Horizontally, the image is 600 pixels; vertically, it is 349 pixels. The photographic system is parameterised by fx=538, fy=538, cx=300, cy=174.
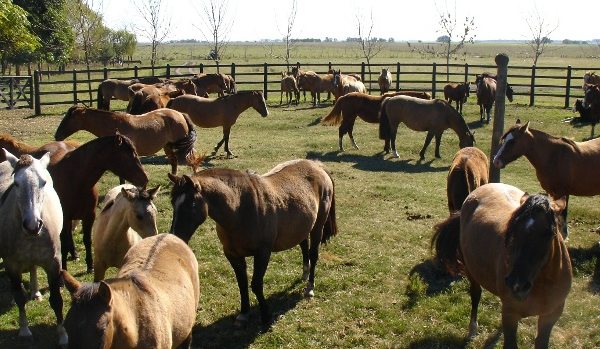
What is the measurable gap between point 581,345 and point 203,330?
3552 millimetres

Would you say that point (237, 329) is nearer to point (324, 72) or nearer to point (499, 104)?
point (499, 104)

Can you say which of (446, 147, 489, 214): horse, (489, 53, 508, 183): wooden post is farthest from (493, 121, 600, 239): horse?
(446, 147, 489, 214): horse

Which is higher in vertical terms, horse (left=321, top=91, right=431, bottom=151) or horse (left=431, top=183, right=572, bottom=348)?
horse (left=321, top=91, right=431, bottom=151)

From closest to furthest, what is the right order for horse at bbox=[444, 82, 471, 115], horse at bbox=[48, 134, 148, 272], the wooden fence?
horse at bbox=[48, 134, 148, 272] < horse at bbox=[444, 82, 471, 115] < the wooden fence

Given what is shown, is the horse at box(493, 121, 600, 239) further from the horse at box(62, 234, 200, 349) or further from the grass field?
the horse at box(62, 234, 200, 349)

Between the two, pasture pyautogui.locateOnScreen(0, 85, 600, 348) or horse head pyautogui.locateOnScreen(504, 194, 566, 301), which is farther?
pasture pyautogui.locateOnScreen(0, 85, 600, 348)

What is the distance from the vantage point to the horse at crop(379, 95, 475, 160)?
13680 mm

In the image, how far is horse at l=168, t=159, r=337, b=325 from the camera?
4.54 meters

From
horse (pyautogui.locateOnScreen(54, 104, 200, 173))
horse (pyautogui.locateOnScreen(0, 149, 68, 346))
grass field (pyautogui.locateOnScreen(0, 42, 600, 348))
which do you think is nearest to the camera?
horse (pyautogui.locateOnScreen(0, 149, 68, 346))

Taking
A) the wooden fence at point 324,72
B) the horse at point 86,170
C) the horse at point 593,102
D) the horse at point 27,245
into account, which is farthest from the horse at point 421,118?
the horse at point 27,245

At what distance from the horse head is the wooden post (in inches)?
135

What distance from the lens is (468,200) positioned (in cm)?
525

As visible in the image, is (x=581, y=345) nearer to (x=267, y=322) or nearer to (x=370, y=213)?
(x=267, y=322)

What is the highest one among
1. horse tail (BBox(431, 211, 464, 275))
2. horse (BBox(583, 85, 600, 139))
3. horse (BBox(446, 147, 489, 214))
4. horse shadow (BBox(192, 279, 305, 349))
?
horse (BBox(583, 85, 600, 139))
